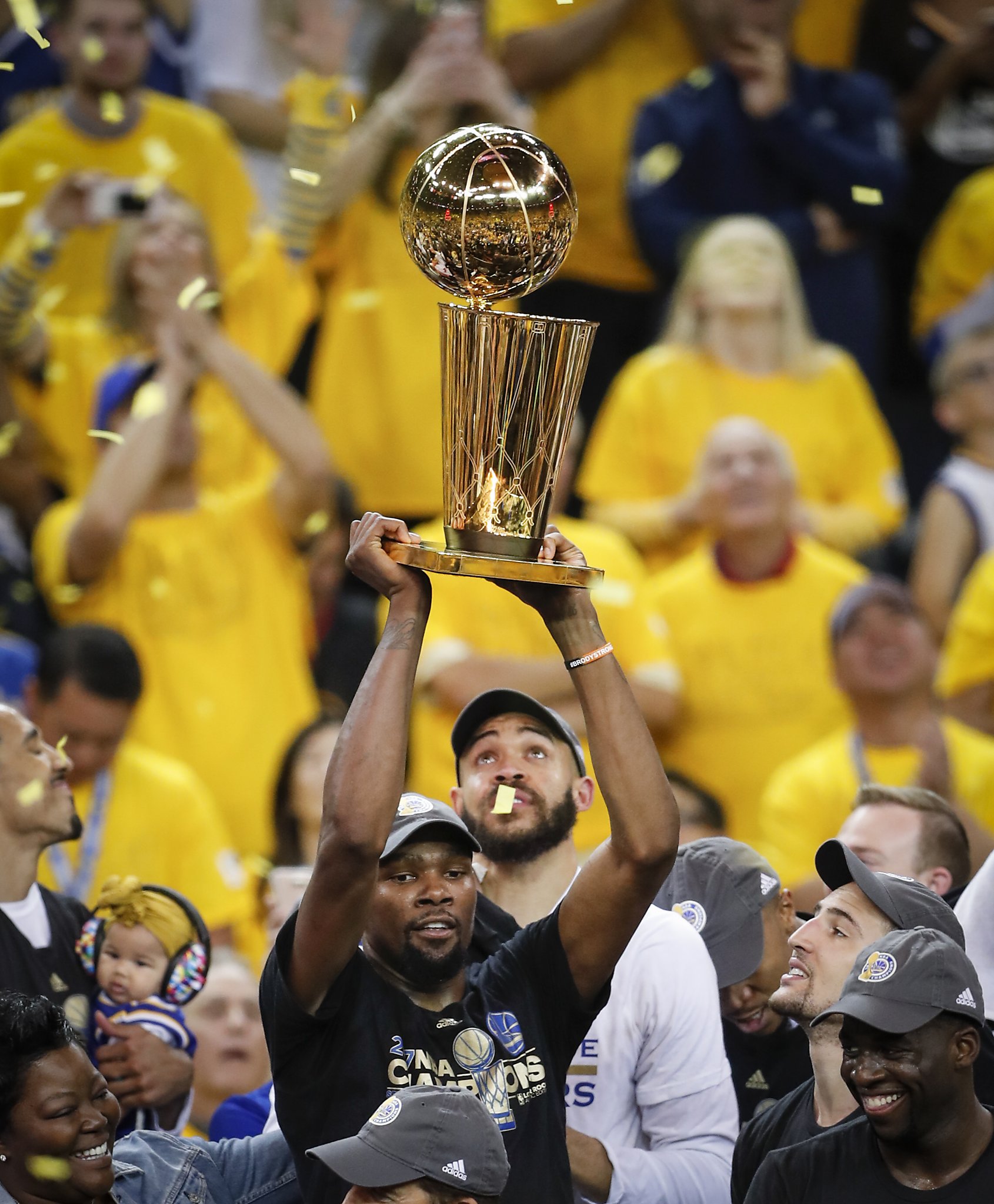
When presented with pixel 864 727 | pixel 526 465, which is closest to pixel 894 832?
pixel 526 465

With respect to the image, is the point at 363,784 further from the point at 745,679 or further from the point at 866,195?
the point at 866,195

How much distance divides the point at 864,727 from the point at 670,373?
152cm

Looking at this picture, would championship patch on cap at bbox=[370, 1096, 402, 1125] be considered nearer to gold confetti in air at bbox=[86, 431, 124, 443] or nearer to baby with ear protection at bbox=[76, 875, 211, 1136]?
baby with ear protection at bbox=[76, 875, 211, 1136]

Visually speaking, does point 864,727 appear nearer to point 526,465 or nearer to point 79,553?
point 79,553

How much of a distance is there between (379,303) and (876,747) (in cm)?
232

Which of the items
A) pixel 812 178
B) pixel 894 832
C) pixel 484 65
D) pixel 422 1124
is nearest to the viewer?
pixel 422 1124

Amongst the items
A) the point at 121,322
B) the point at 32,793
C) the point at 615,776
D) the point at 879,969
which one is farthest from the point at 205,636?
the point at 879,969

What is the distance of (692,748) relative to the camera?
227 inches

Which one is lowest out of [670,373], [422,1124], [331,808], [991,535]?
[422,1124]

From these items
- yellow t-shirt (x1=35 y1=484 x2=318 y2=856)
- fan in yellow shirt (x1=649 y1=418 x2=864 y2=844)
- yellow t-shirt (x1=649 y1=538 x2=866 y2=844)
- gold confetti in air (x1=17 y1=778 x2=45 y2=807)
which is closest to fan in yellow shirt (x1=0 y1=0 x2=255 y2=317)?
yellow t-shirt (x1=35 y1=484 x2=318 y2=856)

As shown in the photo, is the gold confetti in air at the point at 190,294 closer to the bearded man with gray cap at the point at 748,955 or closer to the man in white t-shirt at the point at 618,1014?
the man in white t-shirt at the point at 618,1014

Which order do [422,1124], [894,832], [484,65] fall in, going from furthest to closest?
[484,65] → [894,832] → [422,1124]

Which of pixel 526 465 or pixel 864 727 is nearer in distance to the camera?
pixel 526 465

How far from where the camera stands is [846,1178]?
8.08 feet
